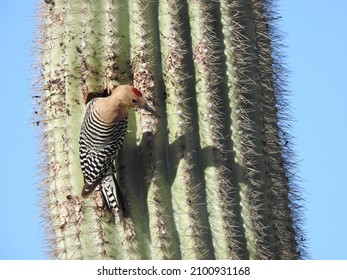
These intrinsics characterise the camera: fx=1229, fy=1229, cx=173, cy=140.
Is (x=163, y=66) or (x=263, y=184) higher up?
(x=163, y=66)

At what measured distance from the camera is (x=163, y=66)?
5.86m

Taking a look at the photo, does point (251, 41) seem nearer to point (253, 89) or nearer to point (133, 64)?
point (253, 89)

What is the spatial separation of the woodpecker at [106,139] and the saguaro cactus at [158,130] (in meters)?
0.05

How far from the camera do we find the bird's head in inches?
225

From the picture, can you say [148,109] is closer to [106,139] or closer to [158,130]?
[158,130]

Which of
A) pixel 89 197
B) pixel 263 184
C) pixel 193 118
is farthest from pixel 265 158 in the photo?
pixel 89 197

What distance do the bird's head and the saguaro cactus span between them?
0.07 m

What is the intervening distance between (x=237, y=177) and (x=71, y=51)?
1.02 metres

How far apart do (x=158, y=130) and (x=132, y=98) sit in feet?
0.64

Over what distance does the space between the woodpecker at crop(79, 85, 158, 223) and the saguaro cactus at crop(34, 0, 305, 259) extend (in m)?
0.05

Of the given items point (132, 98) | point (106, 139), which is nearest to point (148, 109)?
point (132, 98)

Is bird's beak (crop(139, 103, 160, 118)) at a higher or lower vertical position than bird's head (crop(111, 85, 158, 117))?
lower

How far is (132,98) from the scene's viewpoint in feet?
18.8

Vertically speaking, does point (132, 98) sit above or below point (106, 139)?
above
